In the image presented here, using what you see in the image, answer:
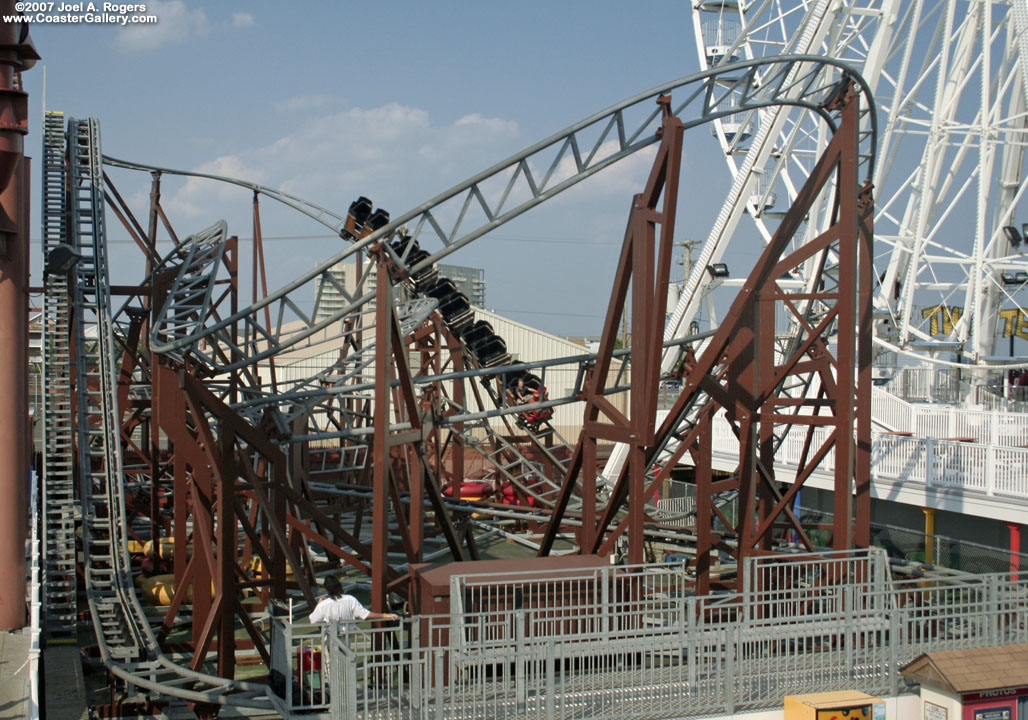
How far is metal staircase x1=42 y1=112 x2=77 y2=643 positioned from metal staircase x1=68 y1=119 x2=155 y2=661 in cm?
26

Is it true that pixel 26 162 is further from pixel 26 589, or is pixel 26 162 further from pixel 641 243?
pixel 641 243

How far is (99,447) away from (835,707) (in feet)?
63.2

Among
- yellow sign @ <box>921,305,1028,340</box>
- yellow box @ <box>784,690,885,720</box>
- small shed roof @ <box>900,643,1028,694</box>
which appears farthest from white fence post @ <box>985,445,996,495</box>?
yellow sign @ <box>921,305,1028,340</box>

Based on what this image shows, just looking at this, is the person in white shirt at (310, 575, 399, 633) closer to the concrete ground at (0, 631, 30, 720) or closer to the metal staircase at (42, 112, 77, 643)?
the concrete ground at (0, 631, 30, 720)

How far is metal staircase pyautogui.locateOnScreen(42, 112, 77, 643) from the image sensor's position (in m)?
13.5

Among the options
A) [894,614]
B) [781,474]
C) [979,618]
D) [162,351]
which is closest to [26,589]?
[162,351]

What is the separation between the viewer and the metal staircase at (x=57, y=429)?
13461 mm

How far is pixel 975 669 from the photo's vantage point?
9.09m

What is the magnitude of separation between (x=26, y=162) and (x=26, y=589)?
5.58m

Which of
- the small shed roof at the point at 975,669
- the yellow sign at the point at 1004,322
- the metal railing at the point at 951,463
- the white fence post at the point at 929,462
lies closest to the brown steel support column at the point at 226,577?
the small shed roof at the point at 975,669

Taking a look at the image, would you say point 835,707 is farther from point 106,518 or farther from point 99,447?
point 99,447

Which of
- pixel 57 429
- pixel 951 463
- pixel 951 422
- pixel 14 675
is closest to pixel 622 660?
pixel 14 675

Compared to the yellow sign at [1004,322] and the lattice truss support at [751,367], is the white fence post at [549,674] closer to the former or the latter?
the lattice truss support at [751,367]

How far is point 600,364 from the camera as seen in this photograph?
13.5 m
